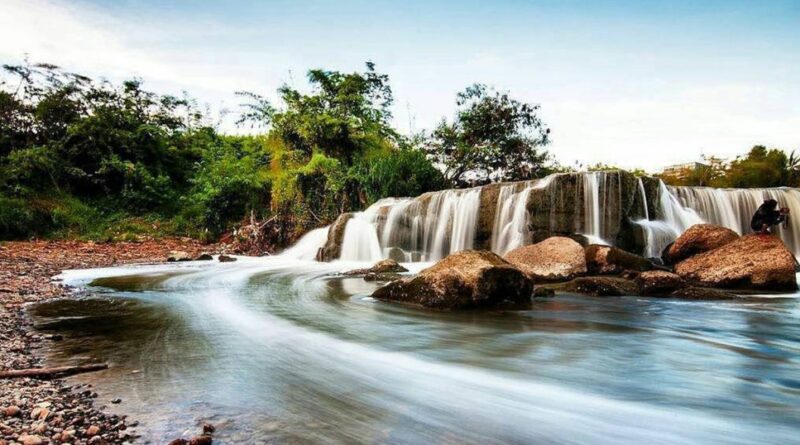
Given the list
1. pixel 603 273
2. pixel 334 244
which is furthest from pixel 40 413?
pixel 334 244

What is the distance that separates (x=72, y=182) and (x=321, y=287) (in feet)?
58.4

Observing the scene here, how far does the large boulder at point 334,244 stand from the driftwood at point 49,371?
11.3 meters

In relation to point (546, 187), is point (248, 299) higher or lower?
lower

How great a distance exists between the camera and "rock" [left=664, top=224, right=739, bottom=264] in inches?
376

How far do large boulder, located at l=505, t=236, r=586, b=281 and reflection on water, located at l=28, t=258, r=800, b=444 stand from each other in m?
2.16

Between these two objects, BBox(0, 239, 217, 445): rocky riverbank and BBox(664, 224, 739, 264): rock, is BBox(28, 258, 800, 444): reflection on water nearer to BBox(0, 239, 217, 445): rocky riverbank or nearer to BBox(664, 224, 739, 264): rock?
BBox(0, 239, 217, 445): rocky riverbank

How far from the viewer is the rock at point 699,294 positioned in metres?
7.41

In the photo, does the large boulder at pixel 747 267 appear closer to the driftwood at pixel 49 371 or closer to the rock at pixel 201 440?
the rock at pixel 201 440

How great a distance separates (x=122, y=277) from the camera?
9828 millimetres

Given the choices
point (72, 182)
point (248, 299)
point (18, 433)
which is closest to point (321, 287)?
point (248, 299)

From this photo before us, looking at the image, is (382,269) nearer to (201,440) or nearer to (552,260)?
(552,260)

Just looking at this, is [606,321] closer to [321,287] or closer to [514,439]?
[514,439]

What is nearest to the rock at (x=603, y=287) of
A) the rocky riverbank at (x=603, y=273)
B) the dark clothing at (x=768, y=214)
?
the rocky riverbank at (x=603, y=273)

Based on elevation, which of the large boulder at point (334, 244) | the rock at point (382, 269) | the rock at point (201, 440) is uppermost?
the large boulder at point (334, 244)
